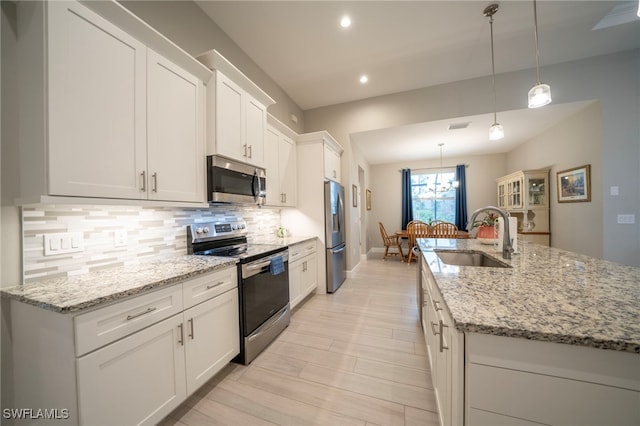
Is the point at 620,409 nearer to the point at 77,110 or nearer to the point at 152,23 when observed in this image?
the point at 77,110

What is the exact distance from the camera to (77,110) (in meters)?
1.08

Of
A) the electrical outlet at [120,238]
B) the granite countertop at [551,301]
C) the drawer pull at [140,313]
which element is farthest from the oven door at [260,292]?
the granite countertop at [551,301]

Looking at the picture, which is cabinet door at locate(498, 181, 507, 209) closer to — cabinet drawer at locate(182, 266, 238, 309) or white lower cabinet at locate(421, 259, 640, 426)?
white lower cabinet at locate(421, 259, 640, 426)

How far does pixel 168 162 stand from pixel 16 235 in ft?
2.52

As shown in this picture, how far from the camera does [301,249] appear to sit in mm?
2834

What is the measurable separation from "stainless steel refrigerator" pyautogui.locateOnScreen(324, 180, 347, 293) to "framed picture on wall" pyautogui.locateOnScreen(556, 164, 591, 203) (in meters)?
3.42

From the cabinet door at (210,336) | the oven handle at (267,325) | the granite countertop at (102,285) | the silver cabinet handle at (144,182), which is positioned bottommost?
the oven handle at (267,325)

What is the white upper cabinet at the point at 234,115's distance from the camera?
5.85 feet

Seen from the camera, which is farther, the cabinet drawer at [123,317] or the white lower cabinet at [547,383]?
the cabinet drawer at [123,317]

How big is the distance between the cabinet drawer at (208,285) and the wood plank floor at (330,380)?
676 millimetres

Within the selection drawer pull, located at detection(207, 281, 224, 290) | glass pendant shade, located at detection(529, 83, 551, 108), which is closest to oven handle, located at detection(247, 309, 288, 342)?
drawer pull, located at detection(207, 281, 224, 290)

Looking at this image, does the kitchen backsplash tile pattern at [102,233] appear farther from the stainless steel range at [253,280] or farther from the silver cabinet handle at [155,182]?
the silver cabinet handle at [155,182]

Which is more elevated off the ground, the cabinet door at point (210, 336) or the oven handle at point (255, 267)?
the oven handle at point (255, 267)

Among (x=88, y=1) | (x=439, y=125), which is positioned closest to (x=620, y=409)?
(x=88, y=1)
